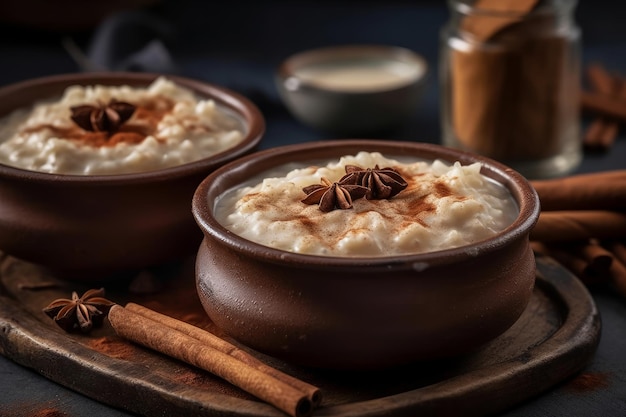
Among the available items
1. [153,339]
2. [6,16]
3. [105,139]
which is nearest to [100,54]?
[6,16]

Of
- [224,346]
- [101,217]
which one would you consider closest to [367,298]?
[224,346]

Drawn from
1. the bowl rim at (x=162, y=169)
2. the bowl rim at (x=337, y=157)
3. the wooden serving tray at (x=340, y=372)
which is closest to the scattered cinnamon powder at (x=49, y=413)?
the wooden serving tray at (x=340, y=372)

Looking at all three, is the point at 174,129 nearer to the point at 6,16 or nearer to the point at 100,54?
the point at 100,54

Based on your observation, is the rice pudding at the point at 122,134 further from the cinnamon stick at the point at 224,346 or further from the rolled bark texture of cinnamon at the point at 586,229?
the rolled bark texture of cinnamon at the point at 586,229

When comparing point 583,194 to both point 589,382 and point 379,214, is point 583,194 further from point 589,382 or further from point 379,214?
point 379,214

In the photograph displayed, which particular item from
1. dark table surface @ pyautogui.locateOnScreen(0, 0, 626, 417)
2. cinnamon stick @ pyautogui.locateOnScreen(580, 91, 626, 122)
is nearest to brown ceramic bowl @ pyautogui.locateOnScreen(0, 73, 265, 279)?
dark table surface @ pyautogui.locateOnScreen(0, 0, 626, 417)

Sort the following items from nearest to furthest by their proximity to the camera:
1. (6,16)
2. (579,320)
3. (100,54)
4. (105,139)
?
(579,320) → (105,139) → (100,54) → (6,16)
